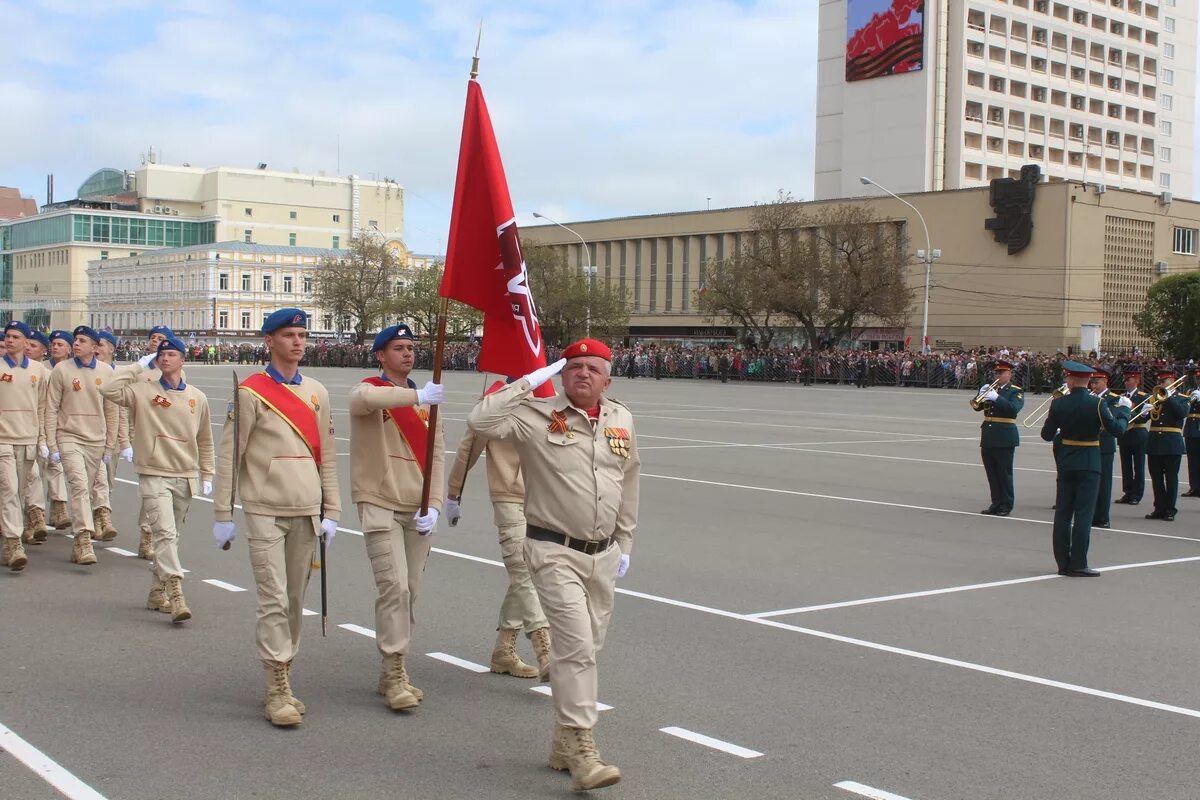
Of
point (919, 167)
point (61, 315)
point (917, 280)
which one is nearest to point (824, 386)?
point (917, 280)

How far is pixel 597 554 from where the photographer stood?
18.2ft

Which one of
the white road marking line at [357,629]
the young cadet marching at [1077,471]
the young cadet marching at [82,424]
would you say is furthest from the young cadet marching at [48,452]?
the young cadet marching at [1077,471]

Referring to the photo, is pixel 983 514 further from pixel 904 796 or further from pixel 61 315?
pixel 61 315

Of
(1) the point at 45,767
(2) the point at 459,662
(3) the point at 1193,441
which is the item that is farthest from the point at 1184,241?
(1) the point at 45,767

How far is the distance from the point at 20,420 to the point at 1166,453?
39.6ft

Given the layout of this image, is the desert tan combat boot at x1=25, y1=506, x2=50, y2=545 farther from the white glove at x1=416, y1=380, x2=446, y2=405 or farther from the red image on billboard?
the red image on billboard

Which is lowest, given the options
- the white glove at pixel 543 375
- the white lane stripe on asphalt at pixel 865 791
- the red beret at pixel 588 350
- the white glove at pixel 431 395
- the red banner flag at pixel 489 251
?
the white lane stripe on asphalt at pixel 865 791

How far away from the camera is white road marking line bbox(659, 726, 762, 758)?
557cm

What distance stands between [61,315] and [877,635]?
14918 cm

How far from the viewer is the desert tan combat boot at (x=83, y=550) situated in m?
9.98

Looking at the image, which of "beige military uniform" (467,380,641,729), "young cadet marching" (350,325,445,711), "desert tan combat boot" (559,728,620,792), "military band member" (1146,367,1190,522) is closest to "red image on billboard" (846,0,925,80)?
"military band member" (1146,367,1190,522)

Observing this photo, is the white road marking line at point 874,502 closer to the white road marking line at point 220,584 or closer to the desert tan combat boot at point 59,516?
the desert tan combat boot at point 59,516

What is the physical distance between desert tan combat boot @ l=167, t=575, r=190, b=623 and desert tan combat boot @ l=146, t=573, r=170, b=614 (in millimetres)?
172

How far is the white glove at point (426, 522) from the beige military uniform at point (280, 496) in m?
0.41
